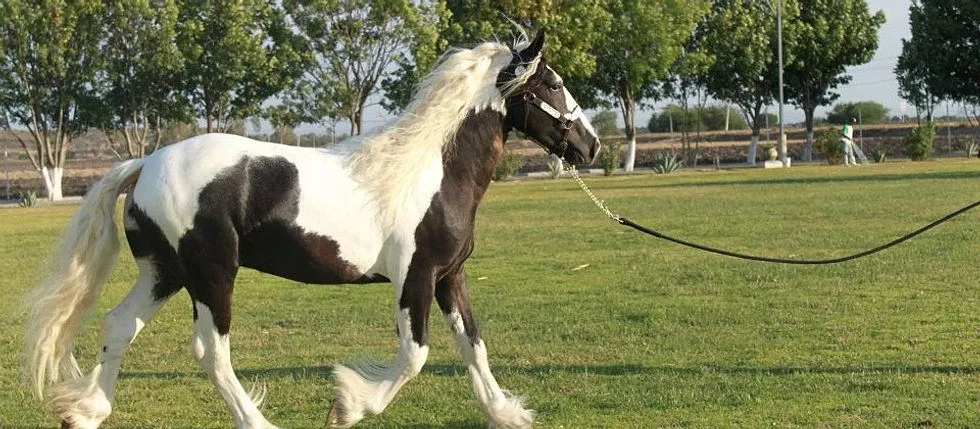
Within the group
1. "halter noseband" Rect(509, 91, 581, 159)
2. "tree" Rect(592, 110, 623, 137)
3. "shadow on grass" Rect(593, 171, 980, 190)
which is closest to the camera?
Answer: "halter noseband" Rect(509, 91, 581, 159)

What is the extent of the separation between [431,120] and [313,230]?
94 cm

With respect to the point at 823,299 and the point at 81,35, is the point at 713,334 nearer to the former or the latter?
the point at 823,299

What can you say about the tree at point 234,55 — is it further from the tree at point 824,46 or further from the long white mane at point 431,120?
the long white mane at point 431,120

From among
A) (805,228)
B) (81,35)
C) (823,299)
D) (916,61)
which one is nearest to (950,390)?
(823,299)

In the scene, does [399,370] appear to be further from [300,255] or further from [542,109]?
[542,109]

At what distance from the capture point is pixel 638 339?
925 cm

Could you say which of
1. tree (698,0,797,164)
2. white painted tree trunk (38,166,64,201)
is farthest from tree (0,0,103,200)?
tree (698,0,797,164)

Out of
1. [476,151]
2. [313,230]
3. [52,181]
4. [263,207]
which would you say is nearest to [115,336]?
[263,207]

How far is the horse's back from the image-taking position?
19.5 ft

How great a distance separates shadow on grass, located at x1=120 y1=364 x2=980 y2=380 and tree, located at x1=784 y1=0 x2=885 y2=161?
178ft

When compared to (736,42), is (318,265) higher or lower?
lower

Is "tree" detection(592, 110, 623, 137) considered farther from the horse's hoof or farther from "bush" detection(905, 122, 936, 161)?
the horse's hoof

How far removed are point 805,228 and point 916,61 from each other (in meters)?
28.7

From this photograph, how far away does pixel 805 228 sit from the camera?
60.8 feet
